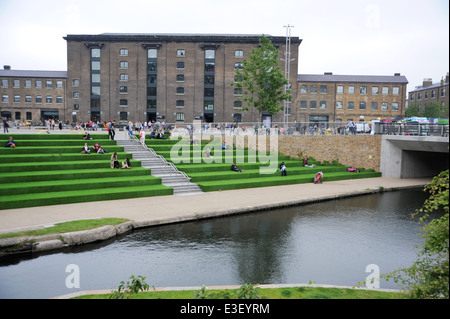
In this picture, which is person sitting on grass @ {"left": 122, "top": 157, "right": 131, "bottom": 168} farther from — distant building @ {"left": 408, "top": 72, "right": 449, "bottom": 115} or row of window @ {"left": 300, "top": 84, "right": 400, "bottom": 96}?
distant building @ {"left": 408, "top": 72, "right": 449, "bottom": 115}

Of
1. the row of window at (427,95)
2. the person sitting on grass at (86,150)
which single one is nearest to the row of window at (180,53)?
the person sitting on grass at (86,150)

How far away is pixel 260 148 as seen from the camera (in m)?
33.3

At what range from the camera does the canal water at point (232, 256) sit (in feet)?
33.0

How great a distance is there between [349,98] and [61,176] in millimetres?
50577

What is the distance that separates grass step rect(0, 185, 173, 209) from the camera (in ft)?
54.1

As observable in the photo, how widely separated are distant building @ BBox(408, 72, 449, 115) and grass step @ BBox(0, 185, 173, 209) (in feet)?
207

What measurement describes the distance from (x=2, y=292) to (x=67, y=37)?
2147 inches

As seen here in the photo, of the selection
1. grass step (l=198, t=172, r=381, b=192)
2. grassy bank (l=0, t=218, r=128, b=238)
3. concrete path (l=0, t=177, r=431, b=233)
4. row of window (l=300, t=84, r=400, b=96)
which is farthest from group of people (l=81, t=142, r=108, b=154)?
row of window (l=300, t=84, r=400, b=96)

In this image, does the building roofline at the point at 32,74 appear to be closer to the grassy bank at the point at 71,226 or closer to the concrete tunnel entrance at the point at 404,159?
the concrete tunnel entrance at the point at 404,159

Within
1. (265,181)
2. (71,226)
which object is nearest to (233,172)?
Result: (265,181)

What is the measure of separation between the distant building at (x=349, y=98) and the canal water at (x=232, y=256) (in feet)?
146

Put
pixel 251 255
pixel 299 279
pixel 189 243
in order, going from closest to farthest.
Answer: pixel 299 279 < pixel 251 255 < pixel 189 243

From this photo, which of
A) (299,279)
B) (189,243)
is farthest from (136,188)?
(299,279)
